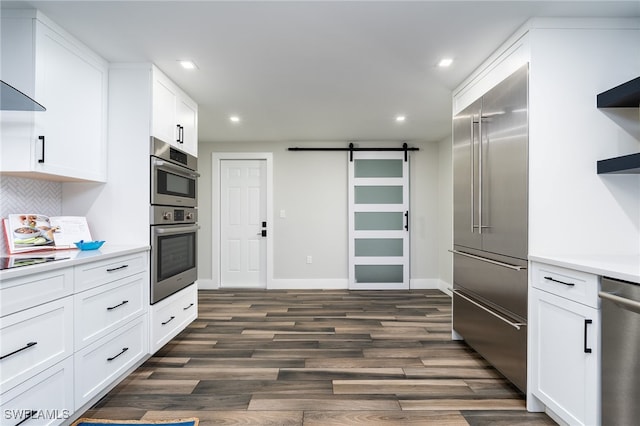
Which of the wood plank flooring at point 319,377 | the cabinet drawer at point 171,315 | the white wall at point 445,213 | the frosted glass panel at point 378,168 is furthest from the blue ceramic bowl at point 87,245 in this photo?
the white wall at point 445,213

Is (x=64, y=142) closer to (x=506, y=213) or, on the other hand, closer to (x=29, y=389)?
(x=29, y=389)

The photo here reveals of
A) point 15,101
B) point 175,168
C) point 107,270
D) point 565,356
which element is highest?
point 15,101

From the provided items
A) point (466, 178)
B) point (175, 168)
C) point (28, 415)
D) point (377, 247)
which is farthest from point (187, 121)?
point (377, 247)

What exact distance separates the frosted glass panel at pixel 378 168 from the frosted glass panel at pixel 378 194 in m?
0.21

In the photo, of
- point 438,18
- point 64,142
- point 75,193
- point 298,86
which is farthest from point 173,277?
point 438,18

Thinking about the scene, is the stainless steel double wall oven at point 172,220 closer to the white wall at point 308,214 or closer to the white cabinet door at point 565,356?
the white wall at point 308,214

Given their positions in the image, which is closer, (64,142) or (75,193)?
(64,142)

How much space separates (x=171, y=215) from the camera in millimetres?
2873

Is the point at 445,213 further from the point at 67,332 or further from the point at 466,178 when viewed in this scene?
the point at 67,332

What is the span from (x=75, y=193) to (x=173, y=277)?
100 centimetres

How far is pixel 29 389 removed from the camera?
1.49 m

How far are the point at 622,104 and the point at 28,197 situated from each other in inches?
150

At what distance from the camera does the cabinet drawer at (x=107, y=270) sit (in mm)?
1845

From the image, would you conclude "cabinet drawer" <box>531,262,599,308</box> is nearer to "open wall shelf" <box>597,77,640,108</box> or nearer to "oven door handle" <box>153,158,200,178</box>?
"open wall shelf" <box>597,77,640,108</box>
